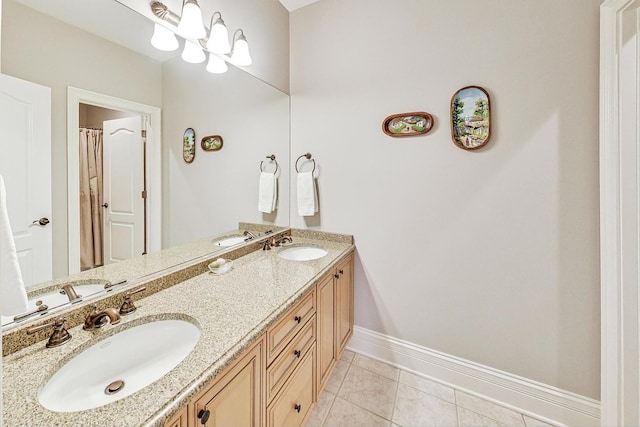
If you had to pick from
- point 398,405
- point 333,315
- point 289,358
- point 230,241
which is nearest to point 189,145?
point 230,241

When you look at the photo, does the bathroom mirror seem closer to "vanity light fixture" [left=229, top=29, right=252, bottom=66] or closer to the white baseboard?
"vanity light fixture" [left=229, top=29, right=252, bottom=66]

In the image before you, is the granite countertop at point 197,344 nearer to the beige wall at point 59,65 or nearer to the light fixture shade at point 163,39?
the beige wall at point 59,65

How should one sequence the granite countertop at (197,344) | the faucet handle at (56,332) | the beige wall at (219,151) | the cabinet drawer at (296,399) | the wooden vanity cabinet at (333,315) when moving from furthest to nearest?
the wooden vanity cabinet at (333,315) < the beige wall at (219,151) < the cabinet drawer at (296,399) < the faucet handle at (56,332) < the granite countertop at (197,344)

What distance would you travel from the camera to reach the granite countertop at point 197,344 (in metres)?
0.59

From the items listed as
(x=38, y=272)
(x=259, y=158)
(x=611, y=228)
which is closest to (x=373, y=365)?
(x=611, y=228)

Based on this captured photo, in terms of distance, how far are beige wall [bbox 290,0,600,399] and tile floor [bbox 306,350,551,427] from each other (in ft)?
0.79

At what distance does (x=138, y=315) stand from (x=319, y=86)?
182 centimetres

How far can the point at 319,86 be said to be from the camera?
6.63 ft

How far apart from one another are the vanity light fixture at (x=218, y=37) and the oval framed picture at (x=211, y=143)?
463 millimetres

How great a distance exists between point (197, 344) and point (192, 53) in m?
1.39

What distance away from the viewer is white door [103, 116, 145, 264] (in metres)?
1.07

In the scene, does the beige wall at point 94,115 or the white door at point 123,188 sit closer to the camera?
the beige wall at point 94,115

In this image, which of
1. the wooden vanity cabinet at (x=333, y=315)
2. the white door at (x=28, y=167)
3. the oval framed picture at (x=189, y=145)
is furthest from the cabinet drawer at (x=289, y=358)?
the oval framed picture at (x=189, y=145)

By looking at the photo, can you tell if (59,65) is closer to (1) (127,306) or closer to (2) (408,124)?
(1) (127,306)
